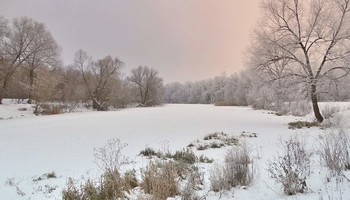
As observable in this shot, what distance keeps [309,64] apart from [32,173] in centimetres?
1894

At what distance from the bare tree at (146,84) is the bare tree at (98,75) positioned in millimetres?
26445

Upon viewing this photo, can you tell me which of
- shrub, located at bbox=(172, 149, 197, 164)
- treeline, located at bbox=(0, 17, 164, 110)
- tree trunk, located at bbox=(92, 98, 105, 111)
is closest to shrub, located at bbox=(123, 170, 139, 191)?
shrub, located at bbox=(172, 149, 197, 164)

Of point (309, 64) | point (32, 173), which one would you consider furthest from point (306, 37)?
point (32, 173)

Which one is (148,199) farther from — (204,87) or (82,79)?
(204,87)

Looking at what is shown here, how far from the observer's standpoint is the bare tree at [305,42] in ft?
64.5

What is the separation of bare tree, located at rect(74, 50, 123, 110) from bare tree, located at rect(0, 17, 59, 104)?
42.5 ft

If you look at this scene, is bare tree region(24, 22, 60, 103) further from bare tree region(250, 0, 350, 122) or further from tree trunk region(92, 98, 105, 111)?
bare tree region(250, 0, 350, 122)

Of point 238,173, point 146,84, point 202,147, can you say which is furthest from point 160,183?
point 146,84

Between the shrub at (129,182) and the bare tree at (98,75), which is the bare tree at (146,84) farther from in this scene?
the shrub at (129,182)

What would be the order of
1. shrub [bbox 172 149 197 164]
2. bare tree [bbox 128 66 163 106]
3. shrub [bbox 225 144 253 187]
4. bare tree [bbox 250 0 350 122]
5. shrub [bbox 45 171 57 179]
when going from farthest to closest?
bare tree [bbox 128 66 163 106], bare tree [bbox 250 0 350 122], shrub [bbox 172 149 197 164], shrub [bbox 45 171 57 179], shrub [bbox 225 144 253 187]

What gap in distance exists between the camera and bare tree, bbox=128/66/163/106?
302ft

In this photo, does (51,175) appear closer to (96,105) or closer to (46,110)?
(46,110)

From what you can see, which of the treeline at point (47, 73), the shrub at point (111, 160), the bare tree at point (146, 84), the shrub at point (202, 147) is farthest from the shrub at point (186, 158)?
the bare tree at point (146, 84)

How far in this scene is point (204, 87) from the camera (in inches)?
5413
